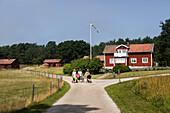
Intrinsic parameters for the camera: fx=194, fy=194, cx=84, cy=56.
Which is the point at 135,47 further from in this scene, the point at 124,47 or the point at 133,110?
the point at 133,110

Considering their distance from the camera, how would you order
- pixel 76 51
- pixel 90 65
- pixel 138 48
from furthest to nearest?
pixel 76 51 < pixel 138 48 < pixel 90 65

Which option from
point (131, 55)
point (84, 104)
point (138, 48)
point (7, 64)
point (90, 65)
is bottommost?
point (84, 104)

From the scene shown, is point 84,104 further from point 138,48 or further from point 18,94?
point 138,48

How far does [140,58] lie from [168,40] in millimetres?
16778

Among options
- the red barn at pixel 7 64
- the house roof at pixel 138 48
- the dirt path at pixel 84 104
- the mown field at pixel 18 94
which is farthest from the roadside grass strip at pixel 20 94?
the red barn at pixel 7 64

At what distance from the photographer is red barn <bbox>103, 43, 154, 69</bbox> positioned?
45.9m

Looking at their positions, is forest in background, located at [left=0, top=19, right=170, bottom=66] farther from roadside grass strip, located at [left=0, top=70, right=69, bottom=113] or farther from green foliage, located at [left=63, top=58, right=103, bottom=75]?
roadside grass strip, located at [left=0, top=70, right=69, bottom=113]

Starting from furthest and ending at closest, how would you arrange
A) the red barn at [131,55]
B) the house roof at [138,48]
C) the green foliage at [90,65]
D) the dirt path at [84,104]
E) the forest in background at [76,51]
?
the forest in background at [76,51]
the house roof at [138,48]
the red barn at [131,55]
the green foliage at [90,65]
the dirt path at [84,104]

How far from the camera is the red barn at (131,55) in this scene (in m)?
45.9

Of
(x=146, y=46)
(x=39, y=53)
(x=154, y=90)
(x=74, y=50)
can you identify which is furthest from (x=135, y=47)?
(x=39, y=53)

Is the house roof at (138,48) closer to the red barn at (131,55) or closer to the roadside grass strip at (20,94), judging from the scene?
the red barn at (131,55)

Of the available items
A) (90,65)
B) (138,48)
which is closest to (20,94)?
(90,65)

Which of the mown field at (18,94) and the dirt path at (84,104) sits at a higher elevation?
the dirt path at (84,104)

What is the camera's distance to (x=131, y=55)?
1882 inches
